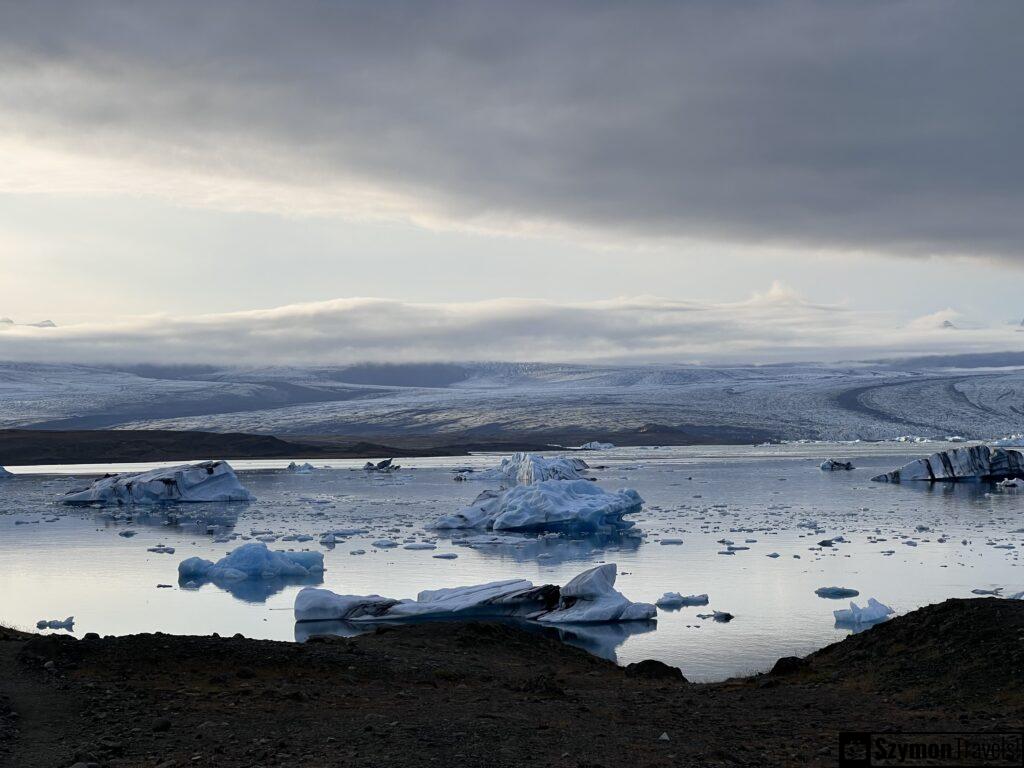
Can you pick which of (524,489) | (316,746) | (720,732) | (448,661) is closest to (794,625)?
(448,661)

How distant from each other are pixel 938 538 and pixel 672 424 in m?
70.1

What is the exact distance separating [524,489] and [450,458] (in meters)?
42.3

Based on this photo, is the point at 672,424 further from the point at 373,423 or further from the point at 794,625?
the point at 794,625

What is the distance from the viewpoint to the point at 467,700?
8.75 m

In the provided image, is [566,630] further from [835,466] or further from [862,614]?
[835,466]

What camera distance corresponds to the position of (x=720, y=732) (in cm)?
761

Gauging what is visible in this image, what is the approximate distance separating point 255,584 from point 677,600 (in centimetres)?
775

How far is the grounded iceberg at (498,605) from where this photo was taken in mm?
14969

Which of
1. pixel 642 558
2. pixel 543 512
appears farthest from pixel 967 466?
pixel 642 558

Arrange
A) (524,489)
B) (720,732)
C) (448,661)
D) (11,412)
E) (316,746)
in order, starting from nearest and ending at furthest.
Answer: (316,746) → (720,732) → (448,661) → (524,489) → (11,412)

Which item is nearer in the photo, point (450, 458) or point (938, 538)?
point (938, 538)

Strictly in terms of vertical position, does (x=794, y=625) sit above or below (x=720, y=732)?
below

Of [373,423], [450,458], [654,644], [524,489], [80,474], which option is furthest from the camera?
[373,423]

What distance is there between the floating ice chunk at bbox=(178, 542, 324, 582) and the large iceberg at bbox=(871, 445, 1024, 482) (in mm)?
30041
